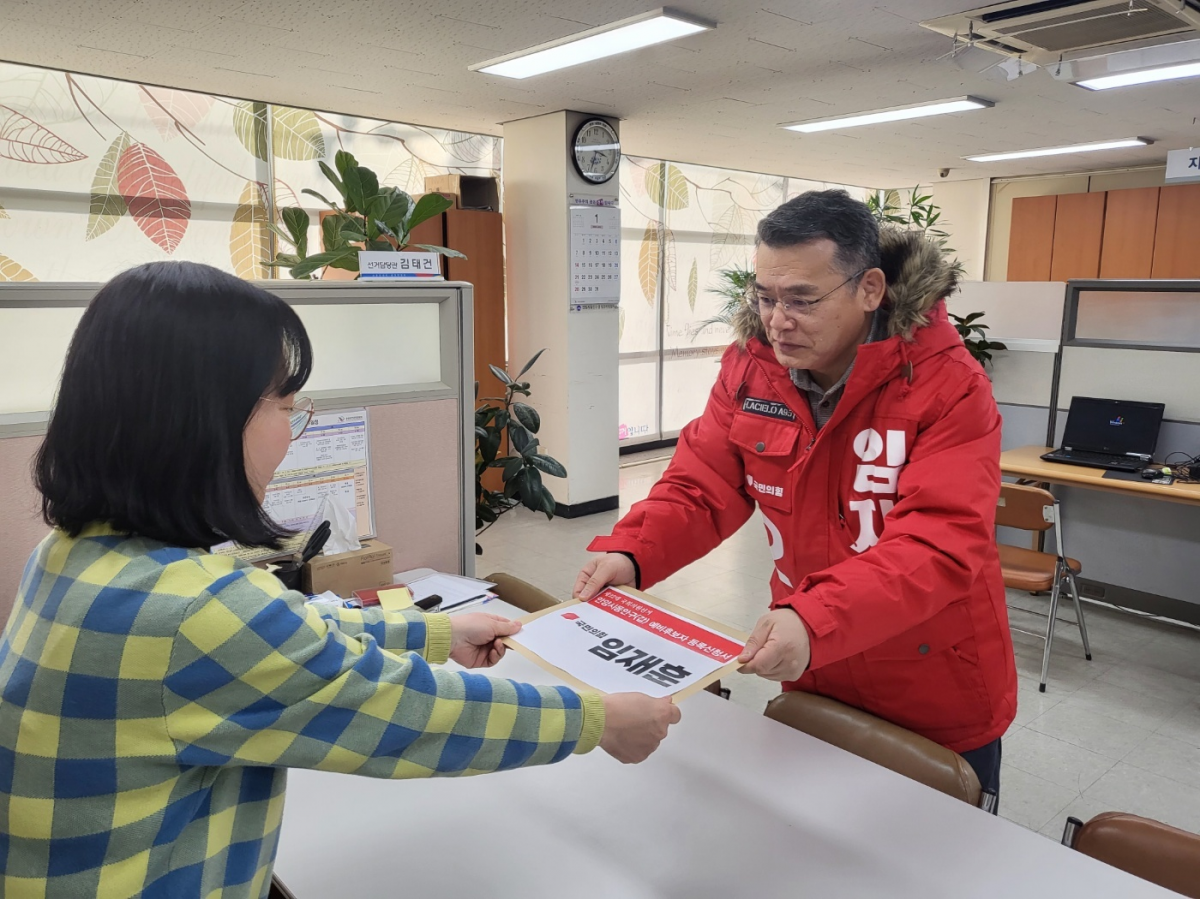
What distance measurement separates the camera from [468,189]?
559 centimetres

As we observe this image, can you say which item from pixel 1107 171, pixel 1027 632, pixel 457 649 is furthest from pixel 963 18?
pixel 1107 171

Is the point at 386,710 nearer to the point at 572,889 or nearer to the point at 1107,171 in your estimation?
the point at 572,889

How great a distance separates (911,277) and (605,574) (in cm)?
72

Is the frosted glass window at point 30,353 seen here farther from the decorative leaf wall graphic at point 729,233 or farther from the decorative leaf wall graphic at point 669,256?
the decorative leaf wall graphic at point 729,233

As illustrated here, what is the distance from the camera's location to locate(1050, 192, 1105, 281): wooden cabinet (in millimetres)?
Answer: 7992

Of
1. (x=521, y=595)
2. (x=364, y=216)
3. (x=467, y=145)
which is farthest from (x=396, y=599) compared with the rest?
(x=467, y=145)

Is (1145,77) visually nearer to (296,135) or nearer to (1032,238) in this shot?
(1032,238)

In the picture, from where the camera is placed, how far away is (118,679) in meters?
0.70

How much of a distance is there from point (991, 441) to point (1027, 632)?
2.86 m

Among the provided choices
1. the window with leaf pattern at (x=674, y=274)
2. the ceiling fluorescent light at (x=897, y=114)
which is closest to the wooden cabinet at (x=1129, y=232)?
the window with leaf pattern at (x=674, y=274)

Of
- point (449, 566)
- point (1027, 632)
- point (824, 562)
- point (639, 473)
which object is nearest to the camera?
point (824, 562)

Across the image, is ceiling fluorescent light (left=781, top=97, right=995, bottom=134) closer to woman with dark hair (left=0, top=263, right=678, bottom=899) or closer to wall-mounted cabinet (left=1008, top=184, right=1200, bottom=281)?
wall-mounted cabinet (left=1008, top=184, right=1200, bottom=281)

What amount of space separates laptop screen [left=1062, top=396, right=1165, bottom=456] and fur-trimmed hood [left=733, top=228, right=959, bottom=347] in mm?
3045

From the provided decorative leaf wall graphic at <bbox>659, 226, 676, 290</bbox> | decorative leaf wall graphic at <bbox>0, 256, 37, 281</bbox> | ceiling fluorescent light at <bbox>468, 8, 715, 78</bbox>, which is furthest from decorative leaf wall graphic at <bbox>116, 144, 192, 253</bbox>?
decorative leaf wall graphic at <bbox>659, 226, 676, 290</bbox>
